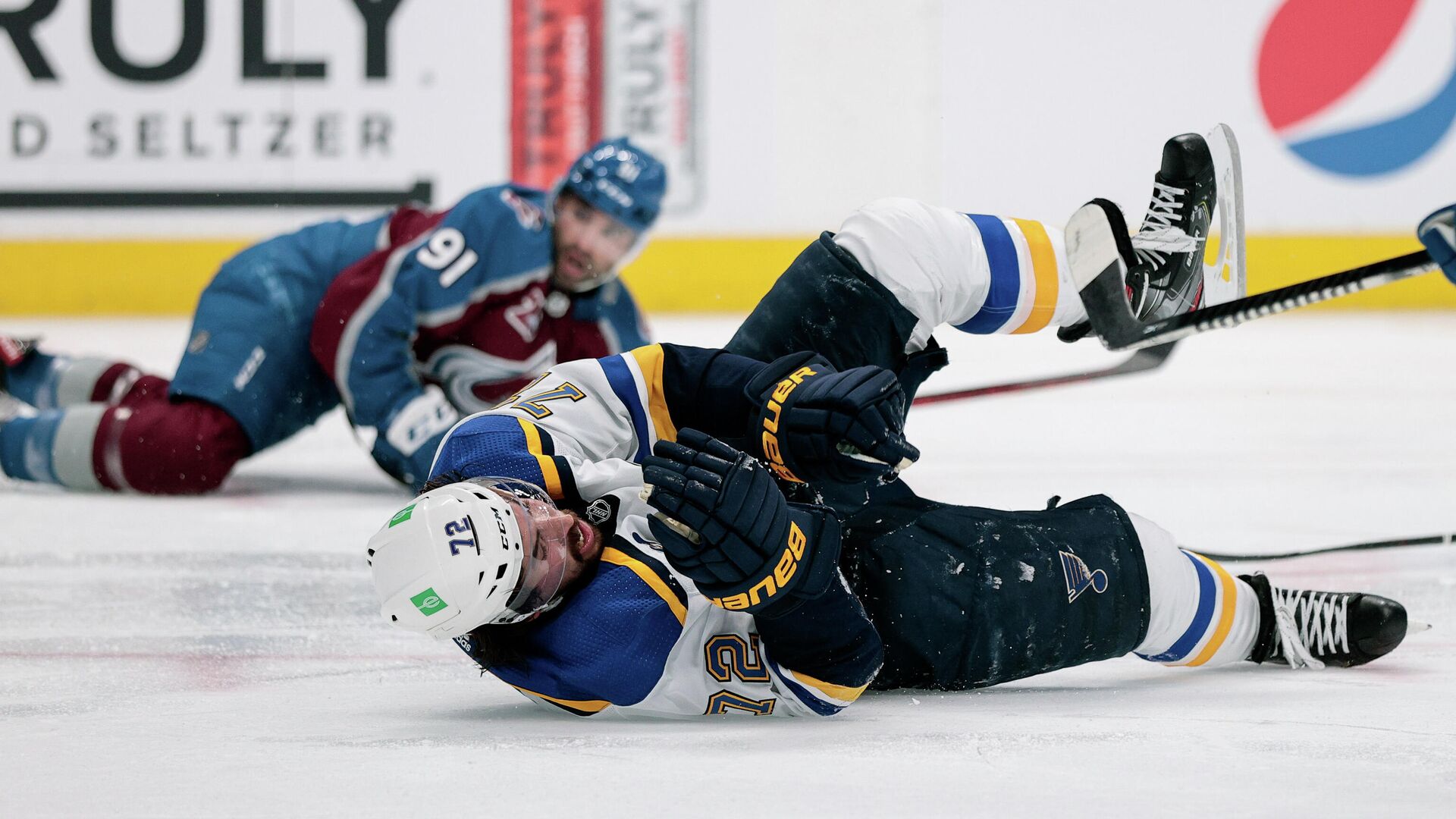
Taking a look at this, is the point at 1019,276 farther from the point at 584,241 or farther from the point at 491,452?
the point at 584,241

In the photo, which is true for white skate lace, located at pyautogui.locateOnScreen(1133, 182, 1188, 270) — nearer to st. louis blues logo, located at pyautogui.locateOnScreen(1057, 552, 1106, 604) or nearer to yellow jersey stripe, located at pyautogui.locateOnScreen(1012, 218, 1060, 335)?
yellow jersey stripe, located at pyautogui.locateOnScreen(1012, 218, 1060, 335)

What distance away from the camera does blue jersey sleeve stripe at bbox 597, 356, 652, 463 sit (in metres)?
1.92

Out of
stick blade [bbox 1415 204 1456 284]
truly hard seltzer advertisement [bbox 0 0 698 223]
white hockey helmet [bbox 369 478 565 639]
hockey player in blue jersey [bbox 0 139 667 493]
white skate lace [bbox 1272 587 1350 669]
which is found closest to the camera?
stick blade [bbox 1415 204 1456 284]

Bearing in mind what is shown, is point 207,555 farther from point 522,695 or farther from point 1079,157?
point 1079,157

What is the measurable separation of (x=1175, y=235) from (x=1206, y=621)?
46 cm

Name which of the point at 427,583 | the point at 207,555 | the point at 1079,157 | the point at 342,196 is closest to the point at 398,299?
the point at 207,555

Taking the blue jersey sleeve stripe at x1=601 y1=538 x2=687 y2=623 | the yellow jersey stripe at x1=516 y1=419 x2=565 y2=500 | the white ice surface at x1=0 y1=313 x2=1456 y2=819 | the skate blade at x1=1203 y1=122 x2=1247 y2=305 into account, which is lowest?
the white ice surface at x1=0 y1=313 x2=1456 y2=819

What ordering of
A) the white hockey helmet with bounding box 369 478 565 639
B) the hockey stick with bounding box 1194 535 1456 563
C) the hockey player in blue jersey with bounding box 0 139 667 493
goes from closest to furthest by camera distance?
the white hockey helmet with bounding box 369 478 565 639 → the hockey stick with bounding box 1194 535 1456 563 → the hockey player in blue jersey with bounding box 0 139 667 493

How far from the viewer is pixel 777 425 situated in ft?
5.67

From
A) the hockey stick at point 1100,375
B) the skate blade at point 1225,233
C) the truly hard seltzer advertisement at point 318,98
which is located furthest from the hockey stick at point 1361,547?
the truly hard seltzer advertisement at point 318,98

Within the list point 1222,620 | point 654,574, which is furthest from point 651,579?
point 1222,620

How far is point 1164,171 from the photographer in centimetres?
206

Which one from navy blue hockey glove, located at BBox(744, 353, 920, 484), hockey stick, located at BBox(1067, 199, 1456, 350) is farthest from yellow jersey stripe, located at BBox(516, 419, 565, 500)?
hockey stick, located at BBox(1067, 199, 1456, 350)

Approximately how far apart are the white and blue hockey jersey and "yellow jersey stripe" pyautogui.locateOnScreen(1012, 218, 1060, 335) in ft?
1.26
